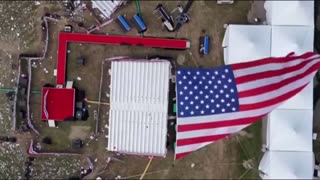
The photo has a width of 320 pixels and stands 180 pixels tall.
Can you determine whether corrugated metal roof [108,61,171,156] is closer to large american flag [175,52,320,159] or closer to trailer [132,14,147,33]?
trailer [132,14,147,33]

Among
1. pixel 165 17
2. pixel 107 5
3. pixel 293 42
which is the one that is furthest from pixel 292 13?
pixel 107 5

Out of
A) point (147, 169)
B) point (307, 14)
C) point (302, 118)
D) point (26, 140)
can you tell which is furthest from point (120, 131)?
point (307, 14)

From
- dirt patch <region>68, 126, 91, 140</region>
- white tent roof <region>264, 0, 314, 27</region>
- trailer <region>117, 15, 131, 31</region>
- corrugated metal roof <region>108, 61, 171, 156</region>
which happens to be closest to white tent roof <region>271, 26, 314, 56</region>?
white tent roof <region>264, 0, 314, 27</region>

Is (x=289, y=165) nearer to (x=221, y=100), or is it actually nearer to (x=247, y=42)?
(x=247, y=42)

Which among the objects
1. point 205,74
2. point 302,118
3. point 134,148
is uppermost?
point 205,74

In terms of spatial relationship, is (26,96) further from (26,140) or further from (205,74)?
(205,74)

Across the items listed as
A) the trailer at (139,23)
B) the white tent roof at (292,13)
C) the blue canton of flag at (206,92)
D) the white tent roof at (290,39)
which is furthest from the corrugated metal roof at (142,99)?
the white tent roof at (292,13)
